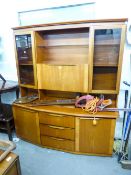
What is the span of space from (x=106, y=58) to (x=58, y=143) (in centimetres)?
136

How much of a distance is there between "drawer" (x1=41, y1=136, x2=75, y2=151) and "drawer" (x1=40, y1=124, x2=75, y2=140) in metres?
0.07

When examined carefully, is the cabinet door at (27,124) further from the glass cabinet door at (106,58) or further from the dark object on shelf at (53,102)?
the glass cabinet door at (106,58)

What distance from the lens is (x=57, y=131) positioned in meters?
2.16

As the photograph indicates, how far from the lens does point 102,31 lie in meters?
1.89

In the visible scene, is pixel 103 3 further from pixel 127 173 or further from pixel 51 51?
pixel 127 173

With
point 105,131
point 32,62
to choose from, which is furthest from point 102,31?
point 105,131

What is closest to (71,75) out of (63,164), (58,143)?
(58,143)

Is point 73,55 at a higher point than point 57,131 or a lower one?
higher

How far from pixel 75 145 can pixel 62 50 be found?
1.37m

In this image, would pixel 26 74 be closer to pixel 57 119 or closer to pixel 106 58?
pixel 57 119

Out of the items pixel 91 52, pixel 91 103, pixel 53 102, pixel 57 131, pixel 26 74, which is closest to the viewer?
pixel 91 52

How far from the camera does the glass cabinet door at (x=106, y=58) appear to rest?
1.91 meters

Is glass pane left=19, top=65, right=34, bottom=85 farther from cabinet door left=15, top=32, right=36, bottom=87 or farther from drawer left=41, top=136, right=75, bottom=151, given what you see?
drawer left=41, top=136, right=75, bottom=151

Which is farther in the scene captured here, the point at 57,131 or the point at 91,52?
the point at 57,131
